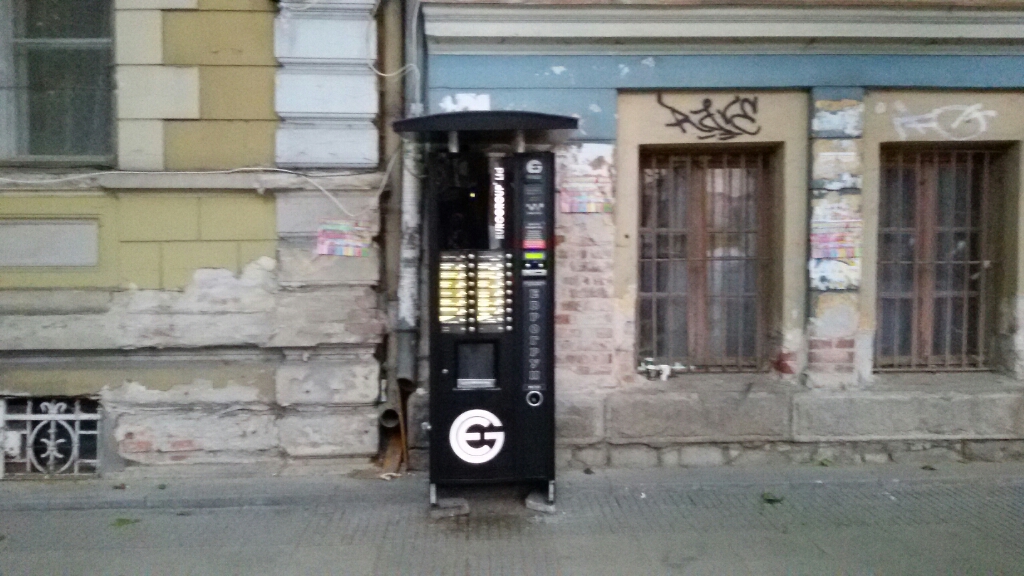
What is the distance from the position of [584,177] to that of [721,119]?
1.16 meters

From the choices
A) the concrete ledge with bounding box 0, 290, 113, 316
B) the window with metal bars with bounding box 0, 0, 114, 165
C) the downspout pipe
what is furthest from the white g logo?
the window with metal bars with bounding box 0, 0, 114, 165

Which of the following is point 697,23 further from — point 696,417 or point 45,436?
point 45,436

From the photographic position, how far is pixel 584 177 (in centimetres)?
635

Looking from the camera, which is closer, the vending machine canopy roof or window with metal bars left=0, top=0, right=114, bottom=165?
the vending machine canopy roof

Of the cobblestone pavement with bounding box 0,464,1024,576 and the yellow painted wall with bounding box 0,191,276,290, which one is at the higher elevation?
the yellow painted wall with bounding box 0,191,276,290

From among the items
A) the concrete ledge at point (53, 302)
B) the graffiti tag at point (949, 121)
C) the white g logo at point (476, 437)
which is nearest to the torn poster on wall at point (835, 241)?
the graffiti tag at point (949, 121)

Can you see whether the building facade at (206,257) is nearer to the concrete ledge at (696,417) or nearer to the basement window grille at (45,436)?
the basement window grille at (45,436)

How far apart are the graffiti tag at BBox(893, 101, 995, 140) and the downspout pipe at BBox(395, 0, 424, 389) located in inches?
146

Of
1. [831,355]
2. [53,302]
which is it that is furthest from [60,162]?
[831,355]

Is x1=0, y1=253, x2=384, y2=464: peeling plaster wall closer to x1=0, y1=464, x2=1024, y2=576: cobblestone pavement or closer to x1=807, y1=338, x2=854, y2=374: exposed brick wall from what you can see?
x1=0, y1=464, x2=1024, y2=576: cobblestone pavement

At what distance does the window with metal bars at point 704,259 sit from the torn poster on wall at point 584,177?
47 cm

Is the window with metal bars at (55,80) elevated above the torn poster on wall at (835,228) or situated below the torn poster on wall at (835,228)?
above

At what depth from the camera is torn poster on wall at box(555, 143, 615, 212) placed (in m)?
6.34

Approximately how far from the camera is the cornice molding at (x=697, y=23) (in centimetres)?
620
